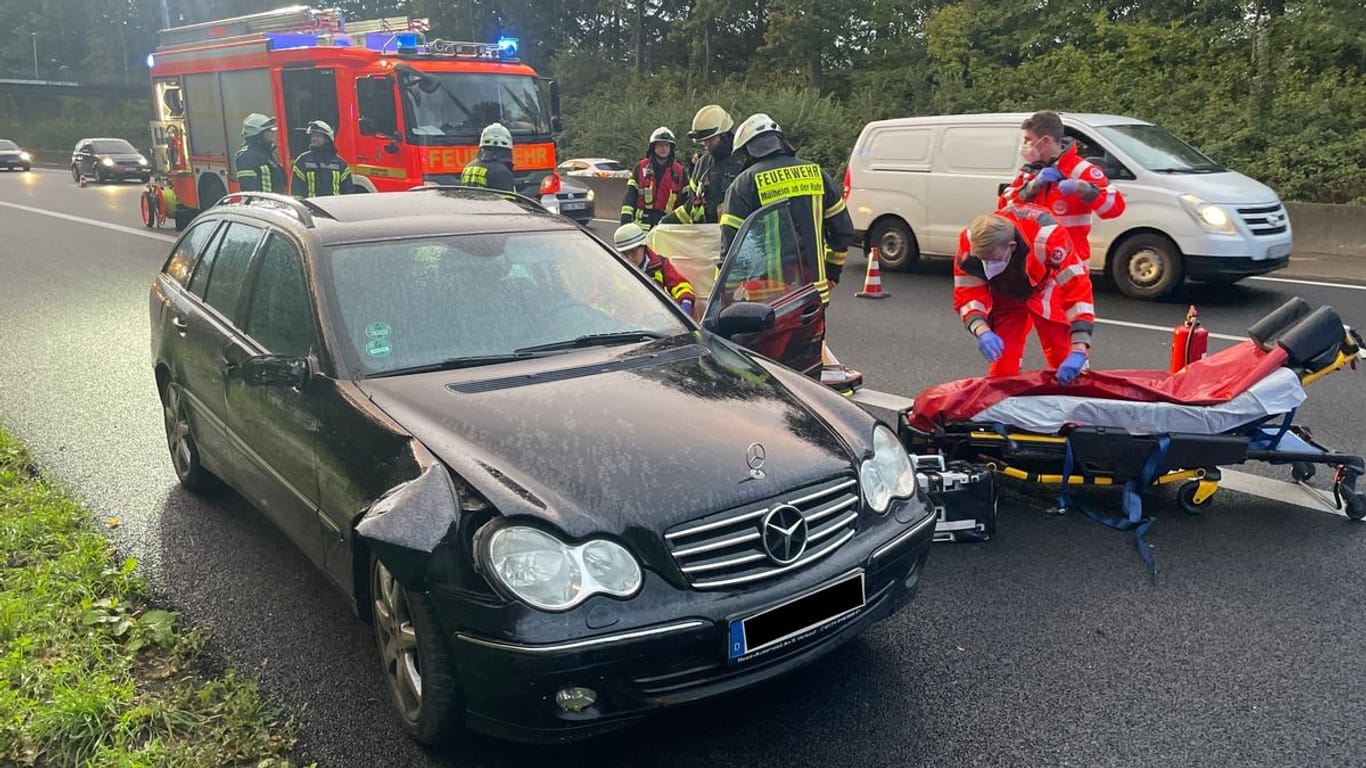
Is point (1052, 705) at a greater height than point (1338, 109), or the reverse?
point (1338, 109)

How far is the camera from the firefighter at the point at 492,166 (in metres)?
8.91

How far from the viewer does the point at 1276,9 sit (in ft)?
57.3

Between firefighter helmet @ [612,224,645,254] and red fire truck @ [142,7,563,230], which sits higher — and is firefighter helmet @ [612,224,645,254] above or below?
below

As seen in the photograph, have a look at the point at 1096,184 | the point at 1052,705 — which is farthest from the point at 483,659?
the point at 1096,184

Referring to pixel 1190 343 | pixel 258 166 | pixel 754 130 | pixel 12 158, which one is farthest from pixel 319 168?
pixel 12 158

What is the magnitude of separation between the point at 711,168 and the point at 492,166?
2.15 m

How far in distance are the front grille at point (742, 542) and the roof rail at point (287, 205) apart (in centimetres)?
214

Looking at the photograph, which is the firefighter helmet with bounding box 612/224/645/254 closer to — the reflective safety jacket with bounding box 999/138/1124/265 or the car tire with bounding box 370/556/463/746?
the reflective safety jacket with bounding box 999/138/1124/265

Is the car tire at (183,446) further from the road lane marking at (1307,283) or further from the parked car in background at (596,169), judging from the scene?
the parked car in background at (596,169)

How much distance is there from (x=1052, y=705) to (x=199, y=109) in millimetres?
15873

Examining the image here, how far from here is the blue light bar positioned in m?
13.8

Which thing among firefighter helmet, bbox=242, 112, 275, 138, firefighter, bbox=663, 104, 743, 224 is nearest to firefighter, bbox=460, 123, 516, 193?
firefighter, bbox=663, 104, 743, 224

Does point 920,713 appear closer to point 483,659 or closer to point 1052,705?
point 1052,705

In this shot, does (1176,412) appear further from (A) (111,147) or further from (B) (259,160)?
(A) (111,147)
